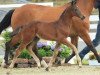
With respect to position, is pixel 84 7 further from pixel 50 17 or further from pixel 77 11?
pixel 77 11

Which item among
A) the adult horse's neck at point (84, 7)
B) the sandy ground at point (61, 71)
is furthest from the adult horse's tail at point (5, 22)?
the adult horse's neck at point (84, 7)

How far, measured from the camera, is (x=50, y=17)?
12758mm

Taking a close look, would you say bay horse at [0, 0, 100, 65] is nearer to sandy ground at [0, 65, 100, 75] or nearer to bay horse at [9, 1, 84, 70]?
bay horse at [9, 1, 84, 70]

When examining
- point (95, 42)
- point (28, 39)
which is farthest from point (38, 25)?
point (95, 42)

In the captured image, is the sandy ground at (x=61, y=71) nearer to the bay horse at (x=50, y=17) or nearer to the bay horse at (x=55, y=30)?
the bay horse at (x=55, y=30)

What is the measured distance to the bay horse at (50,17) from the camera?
12.2 metres

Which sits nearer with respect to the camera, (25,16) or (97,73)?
(97,73)

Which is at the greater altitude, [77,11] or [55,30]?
[77,11]

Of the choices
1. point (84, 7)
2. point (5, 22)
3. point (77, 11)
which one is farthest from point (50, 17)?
point (77, 11)

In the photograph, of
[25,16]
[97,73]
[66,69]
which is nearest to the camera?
[97,73]

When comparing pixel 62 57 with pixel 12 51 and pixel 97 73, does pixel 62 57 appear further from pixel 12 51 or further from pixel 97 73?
pixel 97 73

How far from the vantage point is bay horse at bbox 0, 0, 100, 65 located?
40.2ft

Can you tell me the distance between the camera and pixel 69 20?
37.7ft

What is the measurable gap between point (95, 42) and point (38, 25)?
2.05 m
